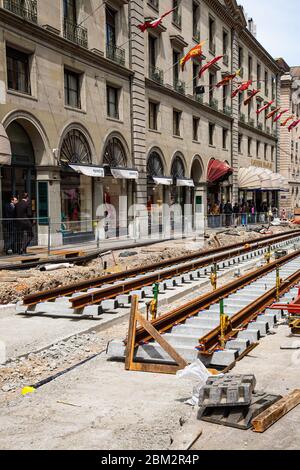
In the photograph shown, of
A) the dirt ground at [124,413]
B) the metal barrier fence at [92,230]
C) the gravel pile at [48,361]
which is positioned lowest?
the gravel pile at [48,361]

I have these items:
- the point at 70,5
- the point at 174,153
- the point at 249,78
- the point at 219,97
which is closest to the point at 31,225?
the point at 70,5

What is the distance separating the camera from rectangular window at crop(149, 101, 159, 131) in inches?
1233

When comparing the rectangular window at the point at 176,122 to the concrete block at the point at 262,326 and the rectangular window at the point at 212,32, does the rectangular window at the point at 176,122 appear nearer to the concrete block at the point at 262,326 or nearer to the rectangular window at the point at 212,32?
the rectangular window at the point at 212,32

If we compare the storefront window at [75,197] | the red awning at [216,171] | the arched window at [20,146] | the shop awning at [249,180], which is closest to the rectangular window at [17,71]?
the arched window at [20,146]

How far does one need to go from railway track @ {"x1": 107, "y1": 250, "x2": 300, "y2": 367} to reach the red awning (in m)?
28.3

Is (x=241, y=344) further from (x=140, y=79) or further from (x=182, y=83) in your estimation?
(x=182, y=83)

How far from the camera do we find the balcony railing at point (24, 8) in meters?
19.1

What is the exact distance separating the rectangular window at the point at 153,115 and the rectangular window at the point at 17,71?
1148 centimetres

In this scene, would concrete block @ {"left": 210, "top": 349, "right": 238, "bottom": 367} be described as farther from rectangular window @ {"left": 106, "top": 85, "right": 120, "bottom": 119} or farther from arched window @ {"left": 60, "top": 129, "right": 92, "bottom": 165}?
rectangular window @ {"left": 106, "top": 85, "right": 120, "bottom": 119}

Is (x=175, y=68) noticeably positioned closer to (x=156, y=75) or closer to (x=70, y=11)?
(x=156, y=75)

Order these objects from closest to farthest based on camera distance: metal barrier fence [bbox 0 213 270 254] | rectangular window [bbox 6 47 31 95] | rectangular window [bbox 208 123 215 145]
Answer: metal barrier fence [bbox 0 213 270 254]
rectangular window [bbox 6 47 31 95]
rectangular window [bbox 208 123 215 145]

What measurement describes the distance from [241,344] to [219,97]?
37900 millimetres

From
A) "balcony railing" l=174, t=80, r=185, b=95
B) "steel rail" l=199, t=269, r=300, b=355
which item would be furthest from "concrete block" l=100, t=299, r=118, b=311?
"balcony railing" l=174, t=80, r=185, b=95

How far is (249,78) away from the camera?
50.3 m
